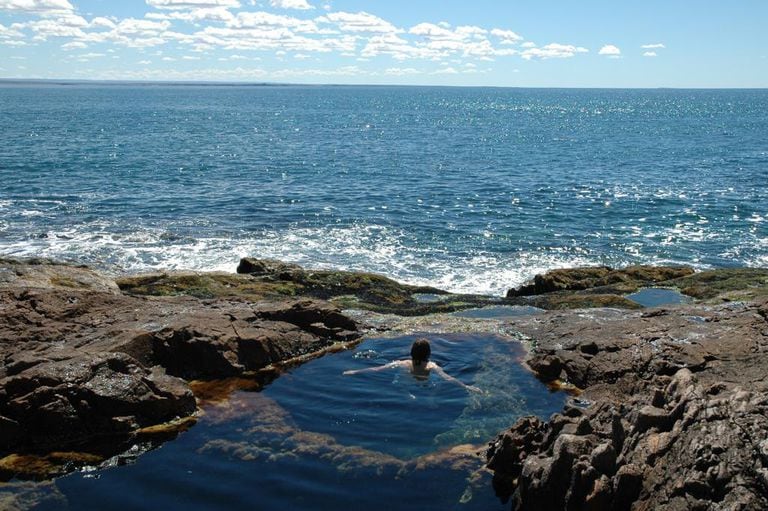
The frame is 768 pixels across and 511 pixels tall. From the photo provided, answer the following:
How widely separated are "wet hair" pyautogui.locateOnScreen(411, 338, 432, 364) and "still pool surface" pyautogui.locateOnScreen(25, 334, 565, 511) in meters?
0.58

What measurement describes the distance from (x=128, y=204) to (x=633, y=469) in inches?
1927

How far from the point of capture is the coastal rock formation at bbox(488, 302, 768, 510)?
11.0 metres

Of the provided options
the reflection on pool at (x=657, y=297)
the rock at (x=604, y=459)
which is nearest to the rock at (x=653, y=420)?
the rock at (x=604, y=459)

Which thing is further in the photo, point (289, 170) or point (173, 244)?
point (289, 170)

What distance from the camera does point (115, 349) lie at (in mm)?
18031

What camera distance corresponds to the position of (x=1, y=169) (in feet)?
230

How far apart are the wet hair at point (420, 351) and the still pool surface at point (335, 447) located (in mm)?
583

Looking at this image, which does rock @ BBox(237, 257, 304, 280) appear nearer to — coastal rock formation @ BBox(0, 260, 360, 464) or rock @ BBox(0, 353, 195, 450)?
coastal rock formation @ BBox(0, 260, 360, 464)

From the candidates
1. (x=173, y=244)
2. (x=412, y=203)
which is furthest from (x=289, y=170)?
(x=173, y=244)

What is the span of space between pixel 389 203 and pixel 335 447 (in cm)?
4282

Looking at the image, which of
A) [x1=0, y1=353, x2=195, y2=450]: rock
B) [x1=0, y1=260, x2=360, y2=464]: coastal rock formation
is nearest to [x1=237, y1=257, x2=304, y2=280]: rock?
[x1=0, y1=260, x2=360, y2=464]: coastal rock formation

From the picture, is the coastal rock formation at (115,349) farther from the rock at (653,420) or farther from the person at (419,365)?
the rock at (653,420)

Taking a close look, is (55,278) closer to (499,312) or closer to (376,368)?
(376,368)

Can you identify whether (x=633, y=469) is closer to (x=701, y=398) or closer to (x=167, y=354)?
(x=701, y=398)
